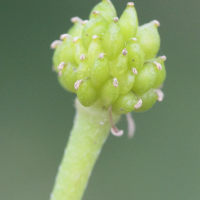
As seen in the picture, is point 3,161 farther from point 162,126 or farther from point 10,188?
point 162,126

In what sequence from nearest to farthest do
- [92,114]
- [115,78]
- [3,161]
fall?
[115,78] → [92,114] → [3,161]

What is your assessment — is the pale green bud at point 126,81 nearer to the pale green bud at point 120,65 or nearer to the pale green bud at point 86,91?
the pale green bud at point 120,65

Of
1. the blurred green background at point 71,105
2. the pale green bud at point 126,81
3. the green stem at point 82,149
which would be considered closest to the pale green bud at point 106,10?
the pale green bud at point 126,81

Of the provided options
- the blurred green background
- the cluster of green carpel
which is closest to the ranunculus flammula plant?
the cluster of green carpel

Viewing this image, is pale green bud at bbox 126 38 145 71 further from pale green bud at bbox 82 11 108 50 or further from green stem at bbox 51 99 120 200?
green stem at bbox 51 99 120 200

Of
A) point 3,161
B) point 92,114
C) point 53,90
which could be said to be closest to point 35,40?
point 53,90

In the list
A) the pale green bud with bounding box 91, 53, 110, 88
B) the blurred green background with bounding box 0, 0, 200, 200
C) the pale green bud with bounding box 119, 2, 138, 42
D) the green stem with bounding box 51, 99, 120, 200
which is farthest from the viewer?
the blurred green background with bounding box 0, 0, 200, 200

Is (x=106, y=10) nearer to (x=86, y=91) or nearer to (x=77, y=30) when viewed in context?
(x=77, y=30)
